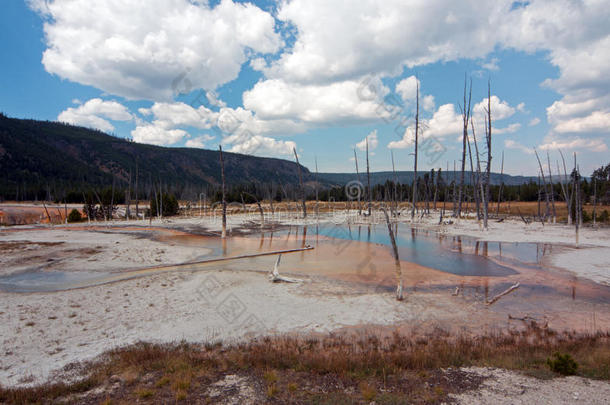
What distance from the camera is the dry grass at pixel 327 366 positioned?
247 inches

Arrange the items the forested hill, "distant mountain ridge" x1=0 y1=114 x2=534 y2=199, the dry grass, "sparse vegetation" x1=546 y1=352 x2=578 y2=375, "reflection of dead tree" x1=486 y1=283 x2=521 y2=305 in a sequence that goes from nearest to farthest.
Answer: the dry grass → "sparse vegetation" x1=546 y1=352 x2=578 y2=375 → "reflection of dead tree" x1=486 y1=283 x2=521 y2=305 → the forested hill → "distant mountain ridge" x1=0 y1=114 x2=534 y2=199

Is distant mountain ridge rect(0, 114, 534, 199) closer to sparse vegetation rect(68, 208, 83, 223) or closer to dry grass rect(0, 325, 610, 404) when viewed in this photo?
sparse vegetation rect(68, 208, 83, 223)

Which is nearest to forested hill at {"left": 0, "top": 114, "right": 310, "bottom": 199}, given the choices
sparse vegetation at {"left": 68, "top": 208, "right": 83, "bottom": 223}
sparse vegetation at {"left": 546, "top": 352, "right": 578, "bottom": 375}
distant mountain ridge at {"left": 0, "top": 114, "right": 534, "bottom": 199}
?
distant mountain ridge at {"left": 0, "top": 114, "right": 534, "bottom": 199}

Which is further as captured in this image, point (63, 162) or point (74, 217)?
point (63, 162)

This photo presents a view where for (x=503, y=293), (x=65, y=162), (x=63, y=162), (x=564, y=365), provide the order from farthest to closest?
1. (x=65, y=162)
2. (x=63, y=162)
3. (x=503, y=293)
4. (x=564, y=365)

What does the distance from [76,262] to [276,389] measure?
17812 mm

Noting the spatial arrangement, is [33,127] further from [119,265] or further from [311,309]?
[311,309]

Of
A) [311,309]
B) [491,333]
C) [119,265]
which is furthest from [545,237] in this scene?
[119,265]

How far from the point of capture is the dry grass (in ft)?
20.6

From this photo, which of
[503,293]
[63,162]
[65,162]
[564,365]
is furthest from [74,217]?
[65,162]

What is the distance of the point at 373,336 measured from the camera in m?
9.52

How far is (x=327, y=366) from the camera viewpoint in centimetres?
731

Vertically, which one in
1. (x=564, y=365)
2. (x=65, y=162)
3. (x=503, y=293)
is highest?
(x=65, y=162)

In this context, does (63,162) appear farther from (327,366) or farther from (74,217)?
(327,366)
